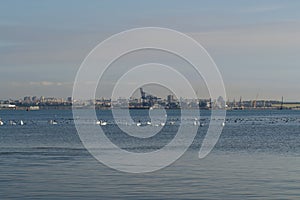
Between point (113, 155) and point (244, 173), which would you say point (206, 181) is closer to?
point (244, 173)

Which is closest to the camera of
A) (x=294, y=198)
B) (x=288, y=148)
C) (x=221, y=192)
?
(x=294, y=198)

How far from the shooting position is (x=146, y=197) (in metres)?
27.7

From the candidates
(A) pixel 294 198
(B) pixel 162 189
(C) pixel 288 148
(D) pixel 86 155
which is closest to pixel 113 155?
(D) pixel 86 155

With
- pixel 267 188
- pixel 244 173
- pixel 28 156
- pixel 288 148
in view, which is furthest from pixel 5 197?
pixel 288 148

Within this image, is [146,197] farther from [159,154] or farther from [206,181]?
[159,154]

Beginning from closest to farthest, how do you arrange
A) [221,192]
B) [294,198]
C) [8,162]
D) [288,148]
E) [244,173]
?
1. [294,198]
2. [221,192]
3. [244,173]
4. [8,162]
5. [288,148]

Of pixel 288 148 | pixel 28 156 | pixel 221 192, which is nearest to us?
pixel 221 192

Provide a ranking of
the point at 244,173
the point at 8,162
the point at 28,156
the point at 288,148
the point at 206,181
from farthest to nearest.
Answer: the point at 288,148 < the point at 28,156 < the point at 8,162 < the point at 244,173 < the point at 206,181

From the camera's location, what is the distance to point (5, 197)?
27.8m

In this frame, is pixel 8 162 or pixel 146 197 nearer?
pixel 146 197

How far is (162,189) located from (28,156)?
20515 mm

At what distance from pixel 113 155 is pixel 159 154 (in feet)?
10.7

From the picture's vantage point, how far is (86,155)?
49.2 meters

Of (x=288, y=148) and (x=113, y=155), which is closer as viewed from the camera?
(x=113, y=155)
